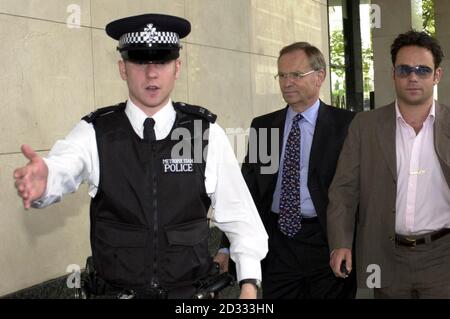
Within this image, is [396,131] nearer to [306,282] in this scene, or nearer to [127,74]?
[306,282]

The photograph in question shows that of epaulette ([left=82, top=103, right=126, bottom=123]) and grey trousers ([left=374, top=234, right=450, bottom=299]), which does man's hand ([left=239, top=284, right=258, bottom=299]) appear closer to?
epaulette ([left=82, top=103, right=126, bottom=123])

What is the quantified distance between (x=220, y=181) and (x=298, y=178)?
1.41m

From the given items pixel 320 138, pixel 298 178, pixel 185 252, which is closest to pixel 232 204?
pixel 185 252

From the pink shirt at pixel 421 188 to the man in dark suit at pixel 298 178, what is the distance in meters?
0.47

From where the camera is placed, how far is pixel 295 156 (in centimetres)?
397

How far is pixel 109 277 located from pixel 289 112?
6.67 feet

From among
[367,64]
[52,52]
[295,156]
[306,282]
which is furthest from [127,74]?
[367,64]

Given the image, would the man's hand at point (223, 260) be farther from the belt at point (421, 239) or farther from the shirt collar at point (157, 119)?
the shirt collar at point (157, 119)

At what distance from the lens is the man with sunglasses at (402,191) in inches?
138

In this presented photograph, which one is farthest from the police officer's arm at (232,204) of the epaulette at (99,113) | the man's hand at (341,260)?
the man's hand at (341,260)

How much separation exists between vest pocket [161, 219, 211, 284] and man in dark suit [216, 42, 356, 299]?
55.4 inches

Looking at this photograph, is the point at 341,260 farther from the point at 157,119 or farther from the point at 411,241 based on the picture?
the point at 157,119

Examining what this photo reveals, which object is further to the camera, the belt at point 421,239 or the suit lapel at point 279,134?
the suit lapel at point 279,134

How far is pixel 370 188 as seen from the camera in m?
3.62
